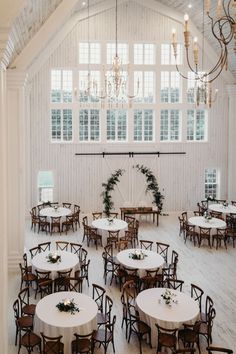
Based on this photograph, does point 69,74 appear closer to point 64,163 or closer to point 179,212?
point 64,163

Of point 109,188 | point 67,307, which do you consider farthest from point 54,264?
point 109,188

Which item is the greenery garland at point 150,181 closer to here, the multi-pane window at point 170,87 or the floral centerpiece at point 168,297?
the multi-pane window at point 170,87

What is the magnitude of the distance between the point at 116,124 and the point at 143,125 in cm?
118

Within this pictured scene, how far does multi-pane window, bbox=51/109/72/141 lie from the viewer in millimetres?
16953

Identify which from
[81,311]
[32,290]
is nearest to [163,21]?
[32,290]

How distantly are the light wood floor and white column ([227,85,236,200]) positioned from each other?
3.34 m

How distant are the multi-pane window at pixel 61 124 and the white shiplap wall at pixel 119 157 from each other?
30 centimetres

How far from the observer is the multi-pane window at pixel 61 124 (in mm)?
16953

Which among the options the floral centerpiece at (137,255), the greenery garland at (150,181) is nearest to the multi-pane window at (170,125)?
the greenery garland at (150,181)

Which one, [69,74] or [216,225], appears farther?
[69,74]

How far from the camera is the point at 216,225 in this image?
13.5m

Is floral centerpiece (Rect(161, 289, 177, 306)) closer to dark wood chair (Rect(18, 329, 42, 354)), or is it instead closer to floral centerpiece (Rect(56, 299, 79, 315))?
floral centerpiece (Rect(56, 299, 79, 315))

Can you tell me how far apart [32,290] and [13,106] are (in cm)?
471

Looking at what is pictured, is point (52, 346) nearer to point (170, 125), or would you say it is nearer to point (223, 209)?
point (223, 209)
